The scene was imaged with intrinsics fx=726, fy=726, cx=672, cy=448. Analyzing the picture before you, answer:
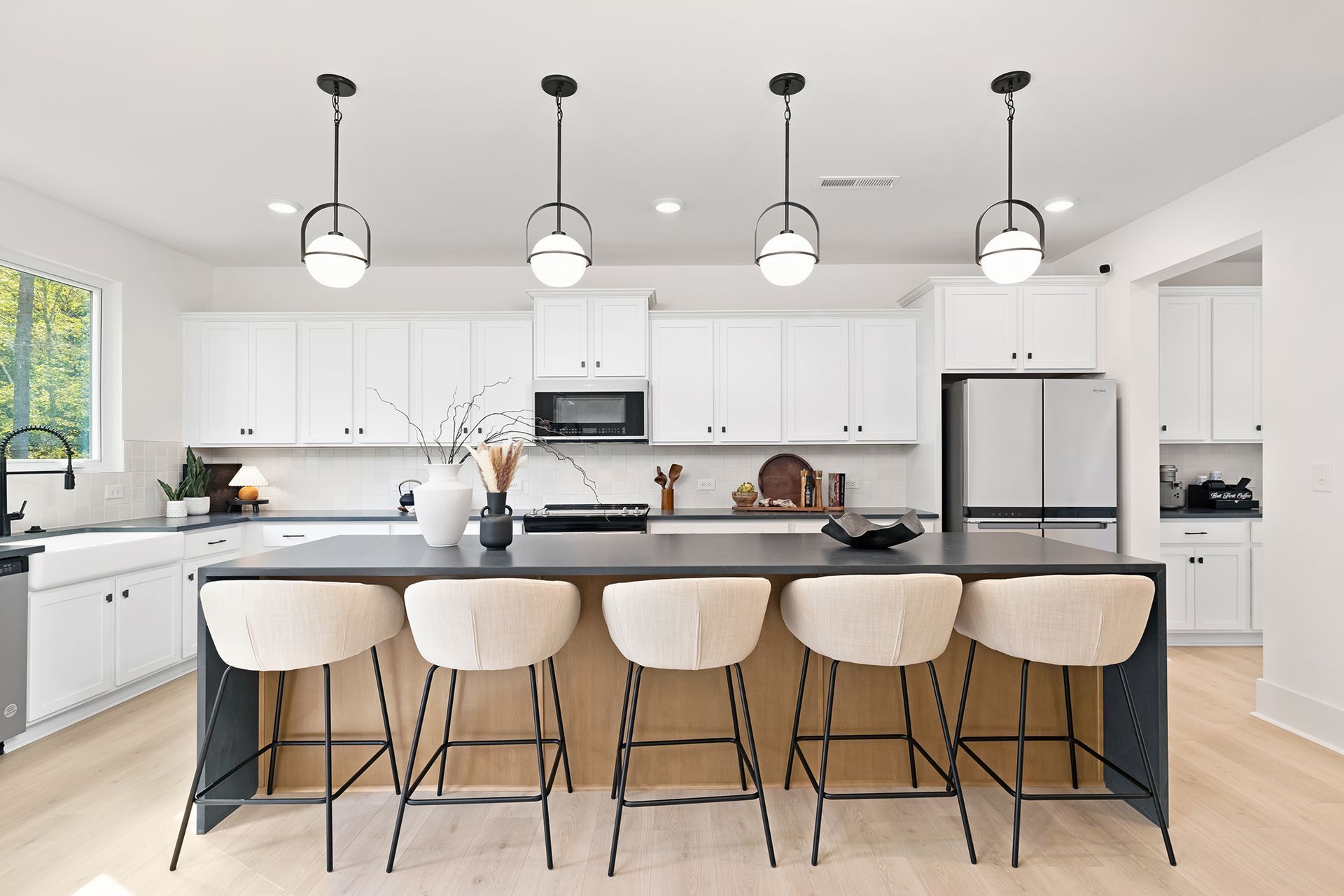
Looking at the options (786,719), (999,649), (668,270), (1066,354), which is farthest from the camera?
(668,270)

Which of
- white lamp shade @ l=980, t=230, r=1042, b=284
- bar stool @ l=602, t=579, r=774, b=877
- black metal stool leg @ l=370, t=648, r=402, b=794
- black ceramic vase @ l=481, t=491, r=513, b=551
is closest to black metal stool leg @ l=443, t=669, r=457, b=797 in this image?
black metal stool leg @ l=370, t=648, r=402, b=794

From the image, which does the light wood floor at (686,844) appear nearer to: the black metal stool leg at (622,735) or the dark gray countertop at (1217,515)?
the black metal stool leg at (622,735)

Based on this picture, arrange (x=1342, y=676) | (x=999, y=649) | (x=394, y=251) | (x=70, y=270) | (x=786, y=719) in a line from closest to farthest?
→ (x=999, y=649) < (x=786, y=719) < (x=1342, y=676) < (x=70, y=270) < (x=394, y=251)

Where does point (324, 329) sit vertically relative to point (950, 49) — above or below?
below

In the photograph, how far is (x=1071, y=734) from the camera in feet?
8.46

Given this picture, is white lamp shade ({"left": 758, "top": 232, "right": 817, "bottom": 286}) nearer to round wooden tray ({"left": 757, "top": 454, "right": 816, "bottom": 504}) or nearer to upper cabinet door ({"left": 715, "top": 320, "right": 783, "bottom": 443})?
upper cabinet door ({"left": 715, "top": 320, "right": 783, "bottom": 443})

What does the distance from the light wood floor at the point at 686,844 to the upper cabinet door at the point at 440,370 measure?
252cm

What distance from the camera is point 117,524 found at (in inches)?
158

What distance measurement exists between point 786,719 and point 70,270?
438 centimetres

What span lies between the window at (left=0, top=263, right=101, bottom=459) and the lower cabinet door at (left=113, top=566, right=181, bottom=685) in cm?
93

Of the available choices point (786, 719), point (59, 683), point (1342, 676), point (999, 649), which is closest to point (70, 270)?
point (59, 683)

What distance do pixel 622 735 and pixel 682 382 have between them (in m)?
2.88

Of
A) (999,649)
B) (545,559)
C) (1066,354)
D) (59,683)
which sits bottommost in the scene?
(59,683)

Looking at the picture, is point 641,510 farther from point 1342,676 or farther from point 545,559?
point 1342,676
